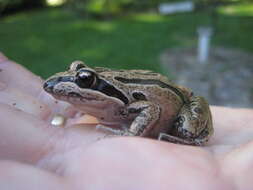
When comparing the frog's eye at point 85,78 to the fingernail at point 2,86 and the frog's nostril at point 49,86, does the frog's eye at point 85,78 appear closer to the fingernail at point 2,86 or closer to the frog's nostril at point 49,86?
the frog's nostril at point 49,86

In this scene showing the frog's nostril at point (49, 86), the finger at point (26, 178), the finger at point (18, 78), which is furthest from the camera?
the finger at point (18, 78)

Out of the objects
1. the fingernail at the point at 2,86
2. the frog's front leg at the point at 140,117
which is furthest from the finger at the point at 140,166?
the fingernail at the point at 2,86

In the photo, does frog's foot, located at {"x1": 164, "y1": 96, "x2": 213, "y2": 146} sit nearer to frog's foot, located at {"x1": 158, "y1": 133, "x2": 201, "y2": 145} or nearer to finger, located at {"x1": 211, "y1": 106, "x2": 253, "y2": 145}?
frog's foot, located at {"x1": 158, "y1": 133, "x2": 201, "y2": 145}

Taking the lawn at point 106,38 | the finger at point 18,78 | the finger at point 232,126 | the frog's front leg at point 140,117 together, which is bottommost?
the lawn at point 106,38

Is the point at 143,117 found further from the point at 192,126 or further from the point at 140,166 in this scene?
the point at 140,166

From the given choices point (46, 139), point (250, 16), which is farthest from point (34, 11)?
point (46, 139)

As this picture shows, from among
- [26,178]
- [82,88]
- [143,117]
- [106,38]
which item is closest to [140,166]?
[26,178]

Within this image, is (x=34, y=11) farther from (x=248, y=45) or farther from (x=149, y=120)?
(x=149, y=120)
